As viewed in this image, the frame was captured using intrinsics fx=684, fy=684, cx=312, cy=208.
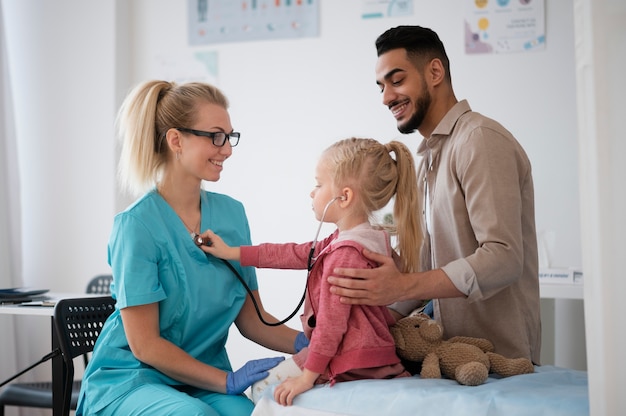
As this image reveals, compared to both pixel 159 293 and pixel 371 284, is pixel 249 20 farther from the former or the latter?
pixel 371 284

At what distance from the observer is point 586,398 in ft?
4.02

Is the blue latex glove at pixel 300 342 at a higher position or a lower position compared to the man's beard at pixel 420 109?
lower

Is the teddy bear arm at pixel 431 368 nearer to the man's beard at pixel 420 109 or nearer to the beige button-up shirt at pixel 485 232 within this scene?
the beige button-up shirt at pixel 485 232

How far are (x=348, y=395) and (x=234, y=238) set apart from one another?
2.11ft

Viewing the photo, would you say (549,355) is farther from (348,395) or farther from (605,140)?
(605,140)

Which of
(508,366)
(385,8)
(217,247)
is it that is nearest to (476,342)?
(508,366)

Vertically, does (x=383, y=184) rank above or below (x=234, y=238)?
above

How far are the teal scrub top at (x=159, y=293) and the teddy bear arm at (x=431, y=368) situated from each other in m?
0.54

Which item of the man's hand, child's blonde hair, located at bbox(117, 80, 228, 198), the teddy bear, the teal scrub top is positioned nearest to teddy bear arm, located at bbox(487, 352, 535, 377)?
the teddy bear

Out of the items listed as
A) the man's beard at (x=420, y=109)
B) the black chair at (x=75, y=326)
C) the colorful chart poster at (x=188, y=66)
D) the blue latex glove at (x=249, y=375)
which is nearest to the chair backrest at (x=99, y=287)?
the black chair at (x=75, y=326)

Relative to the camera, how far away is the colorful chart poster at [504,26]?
3268mm

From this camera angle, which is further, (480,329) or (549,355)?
(549,355)

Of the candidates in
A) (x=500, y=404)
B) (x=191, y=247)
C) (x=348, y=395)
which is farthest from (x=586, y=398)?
(x=191, y=247)

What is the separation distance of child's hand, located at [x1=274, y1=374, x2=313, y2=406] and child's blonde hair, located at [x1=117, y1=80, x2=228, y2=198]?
0.66 m
